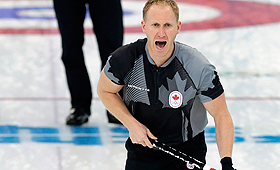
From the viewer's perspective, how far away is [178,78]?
2.47 m

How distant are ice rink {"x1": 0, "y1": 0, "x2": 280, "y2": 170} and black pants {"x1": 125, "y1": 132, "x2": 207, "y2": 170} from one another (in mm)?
608

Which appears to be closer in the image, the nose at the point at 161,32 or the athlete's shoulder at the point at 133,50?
the nose at the point at 161,32

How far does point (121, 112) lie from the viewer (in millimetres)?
2539

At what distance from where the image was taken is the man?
239 centimetres


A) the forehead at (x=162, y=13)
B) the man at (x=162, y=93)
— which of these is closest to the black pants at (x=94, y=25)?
the man at (x=162, y=93)

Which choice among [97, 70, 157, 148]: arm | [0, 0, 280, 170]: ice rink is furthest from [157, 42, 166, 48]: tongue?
[0, 0, 280, 170]: ice rink

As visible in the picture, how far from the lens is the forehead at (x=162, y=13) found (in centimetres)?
234

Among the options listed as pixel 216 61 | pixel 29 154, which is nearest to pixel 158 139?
pixel 29 154

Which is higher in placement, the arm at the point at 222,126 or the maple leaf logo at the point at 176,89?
the maple leaf logo at the point at 176,89

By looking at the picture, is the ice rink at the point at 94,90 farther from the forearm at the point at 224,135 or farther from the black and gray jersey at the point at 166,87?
the forearm at the point at 224,135

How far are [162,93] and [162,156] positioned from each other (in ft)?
0.97

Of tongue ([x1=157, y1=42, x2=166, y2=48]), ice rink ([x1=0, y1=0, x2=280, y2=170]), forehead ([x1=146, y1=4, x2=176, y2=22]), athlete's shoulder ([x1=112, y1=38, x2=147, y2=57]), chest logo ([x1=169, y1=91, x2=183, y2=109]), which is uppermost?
forehead ([x1=146, y1=4, x2=176, y2=22])

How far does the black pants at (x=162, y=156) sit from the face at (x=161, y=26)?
0.47 meters

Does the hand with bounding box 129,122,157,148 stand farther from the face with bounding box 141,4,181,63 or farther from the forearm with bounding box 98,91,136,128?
the face with bounding box 141,4,181,63
